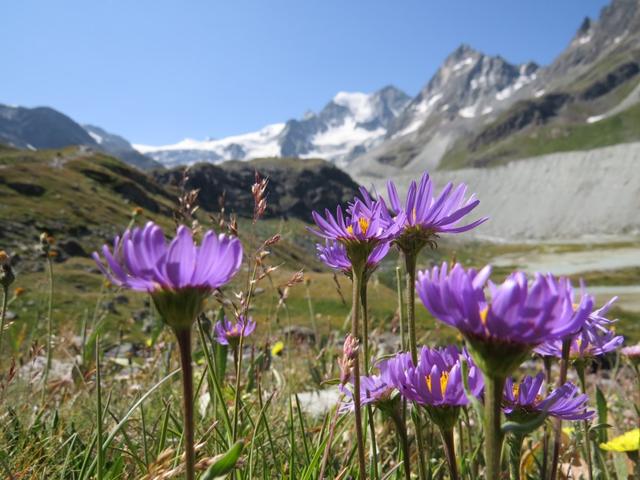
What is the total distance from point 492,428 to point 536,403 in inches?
27.3

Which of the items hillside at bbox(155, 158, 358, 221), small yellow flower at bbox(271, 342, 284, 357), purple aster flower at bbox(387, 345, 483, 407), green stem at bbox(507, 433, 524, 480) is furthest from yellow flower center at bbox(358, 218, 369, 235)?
hillside at bbox(155, 158, 358, 221)

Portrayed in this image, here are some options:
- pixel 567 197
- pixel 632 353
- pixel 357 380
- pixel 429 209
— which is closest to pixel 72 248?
pixel 632 353

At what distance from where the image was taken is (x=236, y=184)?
130 m

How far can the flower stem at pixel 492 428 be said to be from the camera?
0.92 m

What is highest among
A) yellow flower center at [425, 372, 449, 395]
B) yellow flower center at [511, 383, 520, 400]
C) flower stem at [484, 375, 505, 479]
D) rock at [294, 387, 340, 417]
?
flower stem at [484, 375, 505, 479]

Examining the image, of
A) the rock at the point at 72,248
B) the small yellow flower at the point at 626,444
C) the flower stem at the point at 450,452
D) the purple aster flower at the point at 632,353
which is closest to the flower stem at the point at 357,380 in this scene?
the flower stem at the point at 450,452

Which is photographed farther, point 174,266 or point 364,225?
point 364,225

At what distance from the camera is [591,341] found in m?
1.89

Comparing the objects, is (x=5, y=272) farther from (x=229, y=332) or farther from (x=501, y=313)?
(x=501, y=313)

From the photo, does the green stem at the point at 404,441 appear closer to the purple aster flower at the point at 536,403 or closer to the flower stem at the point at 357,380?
the flower stem at the point at 357,380

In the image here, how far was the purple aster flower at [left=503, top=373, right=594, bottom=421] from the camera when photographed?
140 centimetres

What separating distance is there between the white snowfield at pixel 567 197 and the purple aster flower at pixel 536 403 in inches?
4263

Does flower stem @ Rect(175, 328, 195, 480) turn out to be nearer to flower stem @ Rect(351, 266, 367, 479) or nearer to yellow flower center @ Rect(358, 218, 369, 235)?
flower stem @ Rect(351, 266, 367, 479)

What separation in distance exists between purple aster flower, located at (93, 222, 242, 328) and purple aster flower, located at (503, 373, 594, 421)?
1.00 meters
